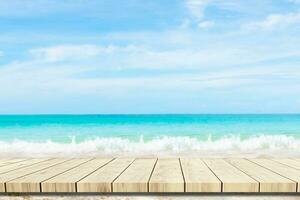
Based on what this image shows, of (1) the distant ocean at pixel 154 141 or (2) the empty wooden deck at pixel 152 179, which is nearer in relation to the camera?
(2) the empty wooden deck at pixel 152 179

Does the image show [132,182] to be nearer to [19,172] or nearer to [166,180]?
[166,180]

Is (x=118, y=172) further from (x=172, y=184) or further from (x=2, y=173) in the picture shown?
(x=2, y=173)

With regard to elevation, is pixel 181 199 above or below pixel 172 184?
below

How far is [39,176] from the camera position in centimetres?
179

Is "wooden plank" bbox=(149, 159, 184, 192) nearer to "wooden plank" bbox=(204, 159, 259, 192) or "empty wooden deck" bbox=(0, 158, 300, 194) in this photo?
"empty wooden deck" bbox=(0, 158, 300, 194)

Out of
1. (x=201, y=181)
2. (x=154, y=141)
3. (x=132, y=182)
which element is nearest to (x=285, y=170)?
(x=201, y=181)

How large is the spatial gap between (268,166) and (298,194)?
564 millimetres

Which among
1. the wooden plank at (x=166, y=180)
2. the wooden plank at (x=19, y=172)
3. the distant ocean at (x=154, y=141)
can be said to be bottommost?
the distant ocean at (x=154, y=141)

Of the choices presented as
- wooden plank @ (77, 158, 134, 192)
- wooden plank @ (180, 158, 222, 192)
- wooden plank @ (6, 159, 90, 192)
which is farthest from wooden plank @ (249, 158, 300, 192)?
wooden plank @ (6, 159, 90, 192)

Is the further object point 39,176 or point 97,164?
point 97,164

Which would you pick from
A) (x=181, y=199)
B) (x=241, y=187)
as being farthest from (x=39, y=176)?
(x=241, y=187)

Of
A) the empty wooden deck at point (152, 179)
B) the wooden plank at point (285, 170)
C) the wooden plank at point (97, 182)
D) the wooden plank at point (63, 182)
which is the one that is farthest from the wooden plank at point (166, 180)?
the wooden plank at point (285, 170)

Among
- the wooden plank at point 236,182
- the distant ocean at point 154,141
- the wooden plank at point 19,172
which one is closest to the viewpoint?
the wooden plank at point 236,182

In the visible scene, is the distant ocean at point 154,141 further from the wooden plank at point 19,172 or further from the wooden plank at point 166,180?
the wooden plank at point 166,180
